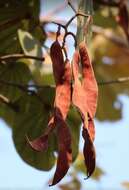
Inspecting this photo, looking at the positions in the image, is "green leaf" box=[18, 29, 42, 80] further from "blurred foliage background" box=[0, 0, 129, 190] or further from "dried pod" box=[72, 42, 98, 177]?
"dried pod" box=[72, 42, 98, 177]

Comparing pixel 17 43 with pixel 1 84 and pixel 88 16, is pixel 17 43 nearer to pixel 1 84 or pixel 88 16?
pixel 1 84

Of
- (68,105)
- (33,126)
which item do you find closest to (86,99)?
(68,105)

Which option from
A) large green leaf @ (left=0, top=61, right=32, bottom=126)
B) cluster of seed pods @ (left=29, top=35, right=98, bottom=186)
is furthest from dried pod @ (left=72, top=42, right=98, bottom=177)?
large green leaf @ (left=0, top=61, right=32, bottom=126)

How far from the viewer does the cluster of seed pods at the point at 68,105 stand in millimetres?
656

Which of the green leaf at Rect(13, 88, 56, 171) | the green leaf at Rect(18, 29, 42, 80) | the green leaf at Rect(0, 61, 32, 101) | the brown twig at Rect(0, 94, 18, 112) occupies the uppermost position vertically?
the green leaf at Rect(18, 29, 42, 80)

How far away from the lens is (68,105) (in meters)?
0.68

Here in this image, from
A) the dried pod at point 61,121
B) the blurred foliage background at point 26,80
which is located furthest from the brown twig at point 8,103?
the dried pod at point 61,121

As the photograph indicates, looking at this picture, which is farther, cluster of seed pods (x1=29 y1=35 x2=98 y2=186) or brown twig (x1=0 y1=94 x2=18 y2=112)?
brown twig (x1=0 y1=94 x2=18 y2=112)

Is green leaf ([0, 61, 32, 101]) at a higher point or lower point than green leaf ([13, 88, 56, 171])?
higher

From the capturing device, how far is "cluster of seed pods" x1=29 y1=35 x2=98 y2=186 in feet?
2.15

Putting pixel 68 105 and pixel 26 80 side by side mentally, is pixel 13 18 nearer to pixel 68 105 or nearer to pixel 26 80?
pixel 26 80

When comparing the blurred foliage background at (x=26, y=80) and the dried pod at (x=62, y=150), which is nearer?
the dried pod at (x=62, y=150)

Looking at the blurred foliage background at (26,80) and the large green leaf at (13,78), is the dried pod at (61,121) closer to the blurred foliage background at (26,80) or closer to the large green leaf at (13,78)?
the blurred foliage background at (26,80)

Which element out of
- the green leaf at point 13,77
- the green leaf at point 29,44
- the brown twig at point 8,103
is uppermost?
the green leaf at point 29,44
